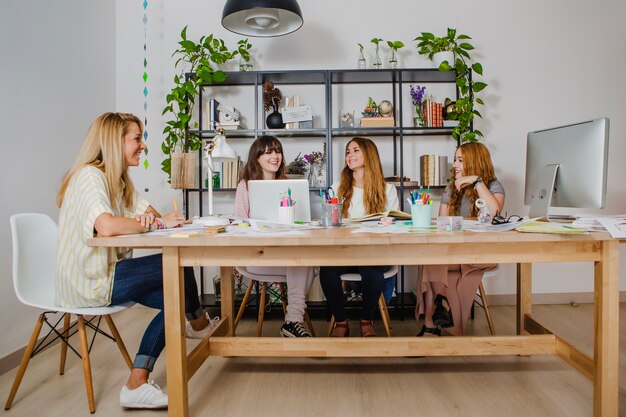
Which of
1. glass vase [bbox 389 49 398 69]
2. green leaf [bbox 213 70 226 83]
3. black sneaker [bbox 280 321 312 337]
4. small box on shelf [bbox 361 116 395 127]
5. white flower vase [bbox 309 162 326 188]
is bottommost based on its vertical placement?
black sneaker [bbox 280 321 312 337]

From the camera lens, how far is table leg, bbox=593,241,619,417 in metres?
1.38

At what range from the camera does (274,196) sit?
1.82 meters

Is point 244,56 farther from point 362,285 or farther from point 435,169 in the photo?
point 362,285

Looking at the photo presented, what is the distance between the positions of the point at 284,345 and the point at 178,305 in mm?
496

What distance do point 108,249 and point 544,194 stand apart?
1.84 m

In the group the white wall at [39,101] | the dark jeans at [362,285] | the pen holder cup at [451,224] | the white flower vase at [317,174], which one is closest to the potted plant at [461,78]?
the white flower vase at [317,174]

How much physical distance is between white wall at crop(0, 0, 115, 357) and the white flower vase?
66.0 inches

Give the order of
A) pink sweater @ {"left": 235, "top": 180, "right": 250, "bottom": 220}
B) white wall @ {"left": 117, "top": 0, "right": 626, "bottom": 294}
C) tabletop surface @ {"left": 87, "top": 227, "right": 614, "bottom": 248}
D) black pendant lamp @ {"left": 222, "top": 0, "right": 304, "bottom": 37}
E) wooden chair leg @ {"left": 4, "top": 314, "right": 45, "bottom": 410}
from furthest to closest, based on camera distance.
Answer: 1. white wall @ {"left": 117, "top": 0, "right": 626, "bottom": 294}
2. pink sweater @ {"left": 235, "top": 180, "right": 250, "bottom": 220}
3. black pendant lamp @ {"left": 222, "top": 0, "right": 304, "bottom": 37}
4. wooden chair leg @ {"left": 4, "top": 314, "right": 45, "bottom": 410}
5. tabletop surface @ {"left": 87, "top": 227, "right": 614, "bottom": 248}

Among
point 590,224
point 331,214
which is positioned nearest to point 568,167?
point 590,224

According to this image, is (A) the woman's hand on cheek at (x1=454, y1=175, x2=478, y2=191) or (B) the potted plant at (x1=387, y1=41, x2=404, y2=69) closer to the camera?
(A) the woman's hand on cheek at (x1=454, y1=175, x2=478, y2=191)

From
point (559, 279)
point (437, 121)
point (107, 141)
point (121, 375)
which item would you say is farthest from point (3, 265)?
point (559, 279)

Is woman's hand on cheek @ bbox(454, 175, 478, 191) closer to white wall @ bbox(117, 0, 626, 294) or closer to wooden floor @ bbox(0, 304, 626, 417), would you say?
wooden floor @ bbox(0, 304, 626, 417)

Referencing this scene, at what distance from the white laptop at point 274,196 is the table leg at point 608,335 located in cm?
116

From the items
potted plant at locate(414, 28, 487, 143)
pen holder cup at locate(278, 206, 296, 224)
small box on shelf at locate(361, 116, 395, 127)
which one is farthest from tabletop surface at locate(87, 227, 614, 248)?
small box on shelf at locate(361, 116, 395, 127)
